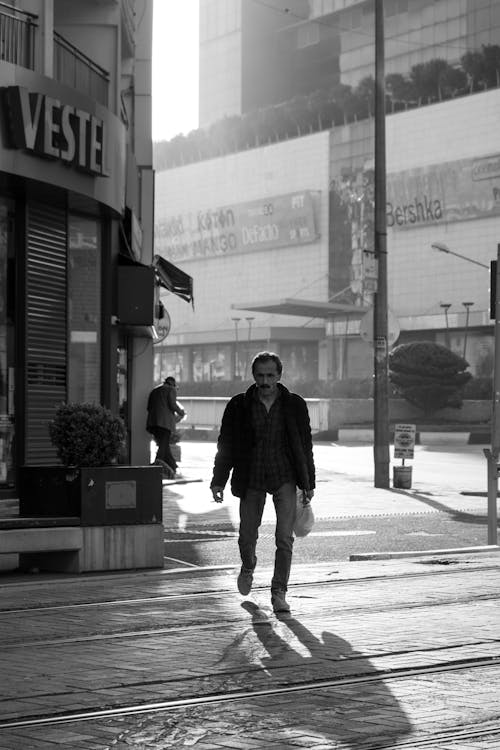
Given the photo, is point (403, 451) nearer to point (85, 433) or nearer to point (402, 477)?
point (402, 477)

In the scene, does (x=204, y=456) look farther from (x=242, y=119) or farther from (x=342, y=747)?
(x=242, y=119)

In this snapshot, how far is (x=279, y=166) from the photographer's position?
113125mm

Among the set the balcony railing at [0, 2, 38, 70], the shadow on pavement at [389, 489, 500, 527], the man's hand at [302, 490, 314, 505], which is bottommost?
the shadow on pavement at [389, 489, 500, 527]

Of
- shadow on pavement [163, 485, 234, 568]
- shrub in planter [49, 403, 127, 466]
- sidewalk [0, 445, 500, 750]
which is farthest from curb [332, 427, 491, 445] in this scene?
shrub in planter [49, 403, 127, 466]

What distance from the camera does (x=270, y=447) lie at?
31.5 ft

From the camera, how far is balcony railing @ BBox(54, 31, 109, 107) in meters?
20.3

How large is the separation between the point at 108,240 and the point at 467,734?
1604 cm

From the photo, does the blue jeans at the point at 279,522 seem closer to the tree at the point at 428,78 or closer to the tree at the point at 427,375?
the tree at the point at 427,375

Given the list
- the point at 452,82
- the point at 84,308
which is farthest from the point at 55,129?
the point at 452,82

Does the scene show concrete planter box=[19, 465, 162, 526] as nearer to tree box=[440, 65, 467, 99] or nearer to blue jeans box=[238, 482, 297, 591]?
blue jeans box=[238, 482, 297, 591]

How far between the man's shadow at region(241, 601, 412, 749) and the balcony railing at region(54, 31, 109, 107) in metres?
12.9

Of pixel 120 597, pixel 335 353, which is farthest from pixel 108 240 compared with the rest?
pixel 335 353

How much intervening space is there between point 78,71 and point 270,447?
42.0 feet

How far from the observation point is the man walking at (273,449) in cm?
952
